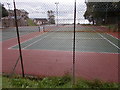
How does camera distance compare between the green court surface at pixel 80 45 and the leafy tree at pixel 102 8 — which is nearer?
the leafy tree at pixel 102 8

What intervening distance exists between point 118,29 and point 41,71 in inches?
608

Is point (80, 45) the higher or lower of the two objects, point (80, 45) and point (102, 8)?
the lower

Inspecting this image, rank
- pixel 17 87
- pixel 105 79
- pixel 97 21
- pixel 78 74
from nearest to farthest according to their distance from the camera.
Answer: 1. pixel 17 87
2. pixel 105 79
3. pixel 78 74
4. pixel 97 21

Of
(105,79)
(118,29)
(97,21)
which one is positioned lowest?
(105,79)

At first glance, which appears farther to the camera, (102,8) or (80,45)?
(80,45)

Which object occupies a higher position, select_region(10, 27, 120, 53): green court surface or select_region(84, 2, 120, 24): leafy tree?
select_region(84, 2, 120, 24): leafy tree

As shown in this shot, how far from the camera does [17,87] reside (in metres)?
3.46


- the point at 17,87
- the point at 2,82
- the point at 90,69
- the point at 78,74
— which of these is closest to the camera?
the point at 17,87

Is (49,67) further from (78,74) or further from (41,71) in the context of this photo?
(78,74)

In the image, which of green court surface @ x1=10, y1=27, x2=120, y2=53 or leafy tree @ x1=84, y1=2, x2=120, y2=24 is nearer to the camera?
leafy tree @ x1=84, y1=2, x2=120, y2=24

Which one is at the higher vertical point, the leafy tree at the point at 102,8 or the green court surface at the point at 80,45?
the leafy tree at the point at 102,8

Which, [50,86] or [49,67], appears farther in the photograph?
[49,67]

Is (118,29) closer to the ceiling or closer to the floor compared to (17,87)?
closer to the ceiling

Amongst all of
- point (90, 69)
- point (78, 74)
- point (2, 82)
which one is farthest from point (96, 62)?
point (2, 82)
